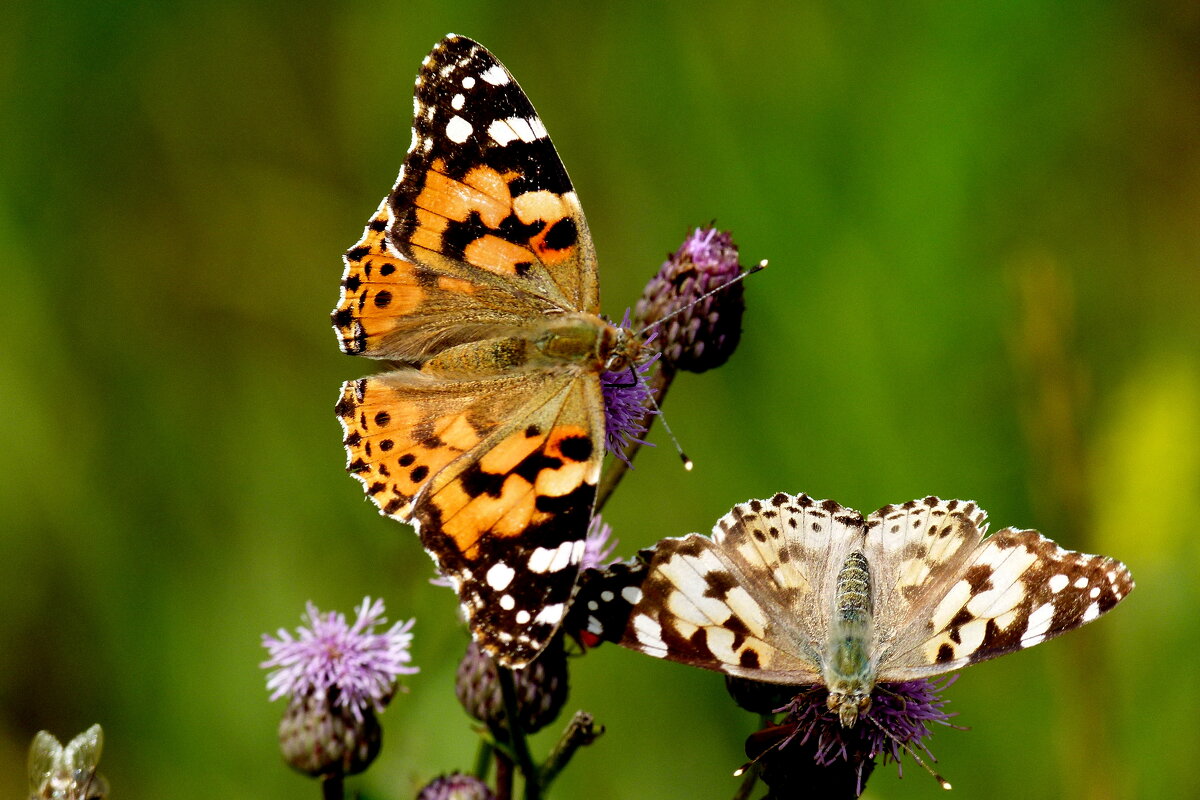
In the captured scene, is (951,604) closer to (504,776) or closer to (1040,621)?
(1040,621)

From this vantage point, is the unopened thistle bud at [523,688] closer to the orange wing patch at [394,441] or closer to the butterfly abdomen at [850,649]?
the orange wing patch at [394,441]

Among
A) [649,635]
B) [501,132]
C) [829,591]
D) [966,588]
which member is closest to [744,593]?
[829,591]

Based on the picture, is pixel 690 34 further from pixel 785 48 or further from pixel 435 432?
pixel 435 432

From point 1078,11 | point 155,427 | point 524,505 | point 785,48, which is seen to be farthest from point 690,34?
point 524,505

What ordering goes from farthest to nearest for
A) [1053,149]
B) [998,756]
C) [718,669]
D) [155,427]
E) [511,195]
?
1. [1053,149]
2. [155,427]
3. [998,756]
4. [511,195]
5. [718,669]

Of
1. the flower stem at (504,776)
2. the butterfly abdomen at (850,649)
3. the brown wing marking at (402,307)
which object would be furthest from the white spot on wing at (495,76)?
the flower stem at (504,776)

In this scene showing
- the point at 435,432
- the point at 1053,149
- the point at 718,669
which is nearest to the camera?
the point at 718,669
